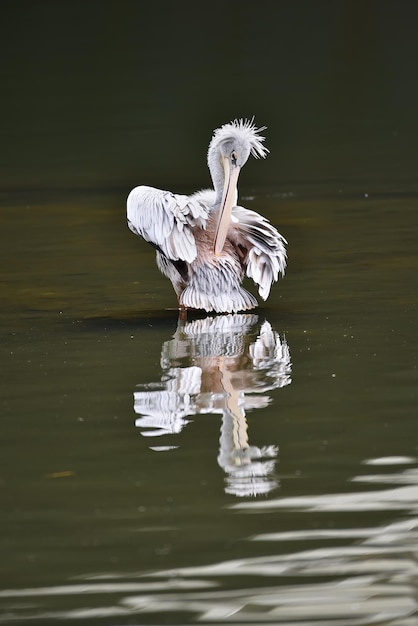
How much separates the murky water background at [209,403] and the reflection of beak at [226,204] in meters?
0.39

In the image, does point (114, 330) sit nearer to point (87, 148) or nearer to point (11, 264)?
point (11, 264)

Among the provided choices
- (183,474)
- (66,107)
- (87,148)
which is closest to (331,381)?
(183,474)

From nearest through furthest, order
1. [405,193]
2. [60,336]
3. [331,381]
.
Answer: [331,381] < [60,336] < [405,193]

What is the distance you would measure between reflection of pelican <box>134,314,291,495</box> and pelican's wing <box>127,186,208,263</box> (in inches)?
15.1

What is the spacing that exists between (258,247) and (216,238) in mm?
221

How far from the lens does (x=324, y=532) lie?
15.1 ft

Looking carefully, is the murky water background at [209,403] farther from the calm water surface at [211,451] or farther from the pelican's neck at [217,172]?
the pelican's neck at [217,172]

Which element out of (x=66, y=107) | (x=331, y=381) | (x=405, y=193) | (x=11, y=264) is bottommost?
(x=331, y=381)

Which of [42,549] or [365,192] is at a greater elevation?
[365,192]

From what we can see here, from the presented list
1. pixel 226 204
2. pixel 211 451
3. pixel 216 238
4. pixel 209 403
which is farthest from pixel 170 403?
pixel 226 204

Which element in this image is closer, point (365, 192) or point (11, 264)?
point (11, 264)

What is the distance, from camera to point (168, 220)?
8.16 m

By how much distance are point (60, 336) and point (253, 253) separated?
1.21 metres

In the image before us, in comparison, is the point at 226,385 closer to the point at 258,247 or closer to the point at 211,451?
the point at 211,451
